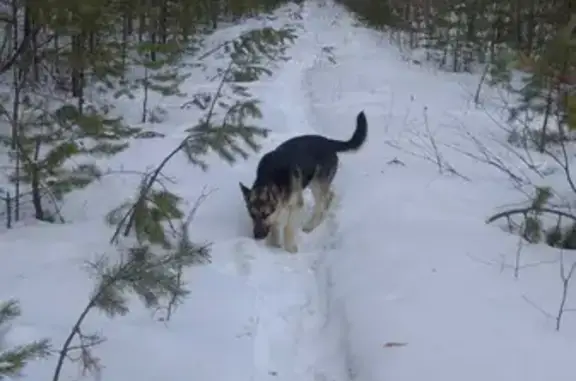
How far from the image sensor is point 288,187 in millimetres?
6684

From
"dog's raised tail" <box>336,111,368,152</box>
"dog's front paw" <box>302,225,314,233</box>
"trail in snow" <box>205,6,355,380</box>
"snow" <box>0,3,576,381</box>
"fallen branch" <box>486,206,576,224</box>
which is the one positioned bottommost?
"dog's front paw" <box>302,225,314,233</box>

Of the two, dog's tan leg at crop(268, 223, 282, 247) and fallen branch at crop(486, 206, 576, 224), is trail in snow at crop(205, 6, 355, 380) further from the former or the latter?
fallen branch at crop(486, 206, 576, 224)

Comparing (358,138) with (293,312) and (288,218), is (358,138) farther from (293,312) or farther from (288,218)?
(293,312)

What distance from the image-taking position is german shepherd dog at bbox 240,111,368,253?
6547mm

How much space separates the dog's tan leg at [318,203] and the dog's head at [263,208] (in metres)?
0.71

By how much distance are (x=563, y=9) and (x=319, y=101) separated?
464 centimetres

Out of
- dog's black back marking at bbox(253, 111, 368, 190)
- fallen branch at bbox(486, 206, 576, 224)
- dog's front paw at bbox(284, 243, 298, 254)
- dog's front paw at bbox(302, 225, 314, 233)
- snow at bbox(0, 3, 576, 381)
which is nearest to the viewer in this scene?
snow at bbox(0, 3, 576, 381)

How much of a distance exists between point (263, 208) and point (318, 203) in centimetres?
89

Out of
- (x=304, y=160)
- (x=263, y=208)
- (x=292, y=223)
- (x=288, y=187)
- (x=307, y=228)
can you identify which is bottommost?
(x=307, y=228)

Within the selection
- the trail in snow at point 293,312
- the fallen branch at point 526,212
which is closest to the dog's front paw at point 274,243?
the trail in snow at point 293,312

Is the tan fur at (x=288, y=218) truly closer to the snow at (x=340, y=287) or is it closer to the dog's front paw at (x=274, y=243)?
the dog's front paw at (x=274, y=243)

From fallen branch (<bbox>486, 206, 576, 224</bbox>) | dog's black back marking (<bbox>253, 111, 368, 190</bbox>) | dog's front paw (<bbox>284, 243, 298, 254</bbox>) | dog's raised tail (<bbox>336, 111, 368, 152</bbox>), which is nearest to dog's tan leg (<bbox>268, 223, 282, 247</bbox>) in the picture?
dog's front paw (<bbox>284, 243, 298, 254</bbox>)

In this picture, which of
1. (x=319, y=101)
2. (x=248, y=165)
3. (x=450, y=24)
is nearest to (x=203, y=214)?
(x=248, y=165)

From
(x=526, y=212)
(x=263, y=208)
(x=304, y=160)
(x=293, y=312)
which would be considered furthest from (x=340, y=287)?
(x=526, y=212)
